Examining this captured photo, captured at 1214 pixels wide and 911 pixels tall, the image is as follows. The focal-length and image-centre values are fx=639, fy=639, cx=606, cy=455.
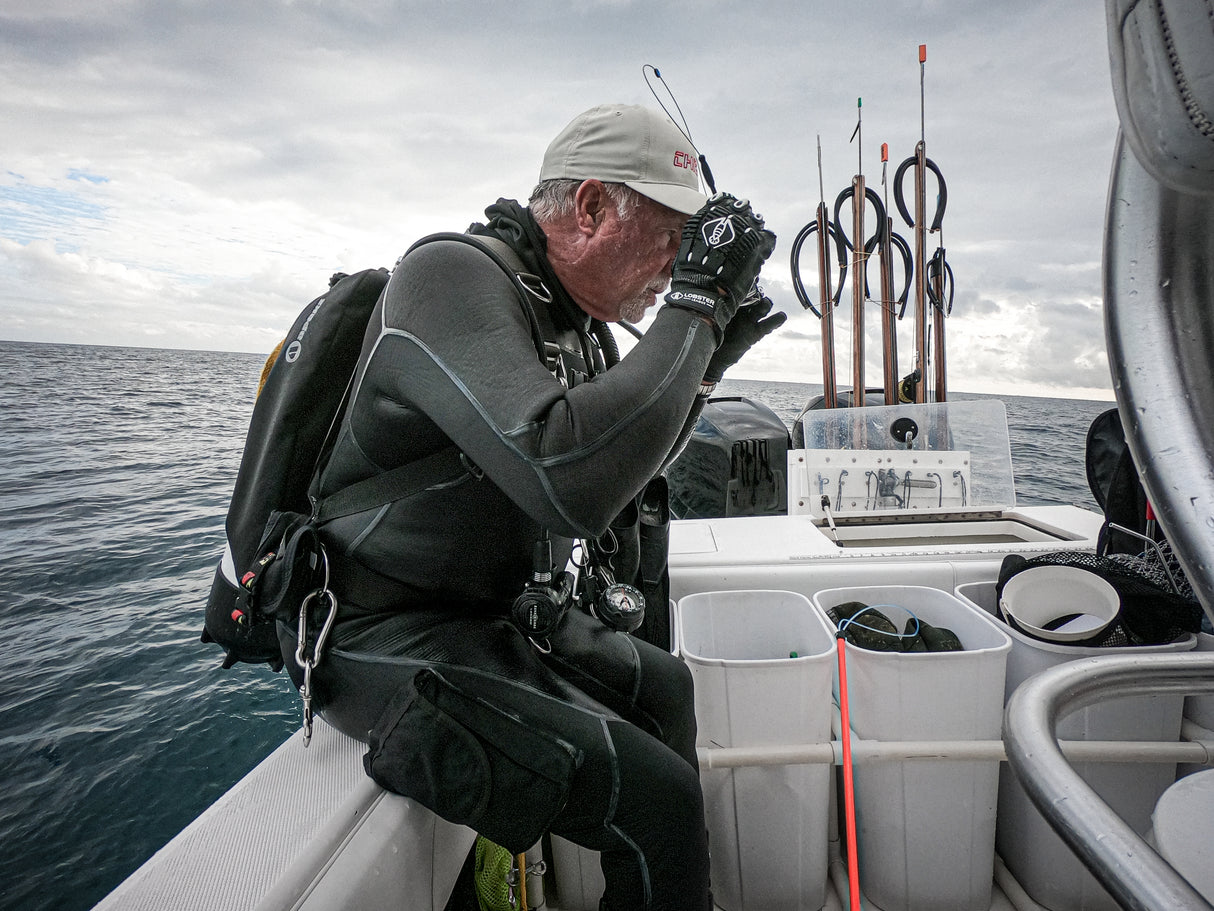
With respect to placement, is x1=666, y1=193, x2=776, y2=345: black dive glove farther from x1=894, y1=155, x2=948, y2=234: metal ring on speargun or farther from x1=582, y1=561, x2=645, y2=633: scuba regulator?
x1=894, y1=155, x2=948, y2=234: metal ring on speargun

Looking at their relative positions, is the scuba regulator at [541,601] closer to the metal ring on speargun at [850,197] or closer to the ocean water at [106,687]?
the ocean water at [106,687]

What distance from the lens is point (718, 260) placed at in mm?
1062

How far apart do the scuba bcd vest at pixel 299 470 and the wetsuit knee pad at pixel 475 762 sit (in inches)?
11.9

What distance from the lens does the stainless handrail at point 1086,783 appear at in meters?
0.35

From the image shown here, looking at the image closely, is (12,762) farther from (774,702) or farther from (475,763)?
(774,702)

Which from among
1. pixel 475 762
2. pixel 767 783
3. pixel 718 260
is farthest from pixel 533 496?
pixel 767 783

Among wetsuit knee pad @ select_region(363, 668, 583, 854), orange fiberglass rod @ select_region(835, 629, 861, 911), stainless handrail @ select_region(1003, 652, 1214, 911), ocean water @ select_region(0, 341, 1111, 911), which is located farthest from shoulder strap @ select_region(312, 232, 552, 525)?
ocean water @ select_region(0, 341, 1111, 911)

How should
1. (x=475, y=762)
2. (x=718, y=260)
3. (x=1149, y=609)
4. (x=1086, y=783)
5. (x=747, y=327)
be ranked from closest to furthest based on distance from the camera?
1. (x=1086, y=783)
2. (x=475, y=762)
3. (x=718, y=260)
4. (x=747, y=327)
5. (x=1149, y=609)

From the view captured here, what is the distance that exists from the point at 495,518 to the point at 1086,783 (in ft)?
2.95

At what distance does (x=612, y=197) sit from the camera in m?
1.26

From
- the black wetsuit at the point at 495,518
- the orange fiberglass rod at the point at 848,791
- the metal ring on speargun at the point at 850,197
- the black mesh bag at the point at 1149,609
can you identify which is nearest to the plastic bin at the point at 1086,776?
the black mesh bag at the point at 1149,609

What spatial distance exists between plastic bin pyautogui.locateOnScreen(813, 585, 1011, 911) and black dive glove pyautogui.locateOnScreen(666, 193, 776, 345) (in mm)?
929

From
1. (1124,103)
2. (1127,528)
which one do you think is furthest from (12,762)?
(1127,528)

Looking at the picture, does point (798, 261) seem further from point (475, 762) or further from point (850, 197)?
point (475, 762)
